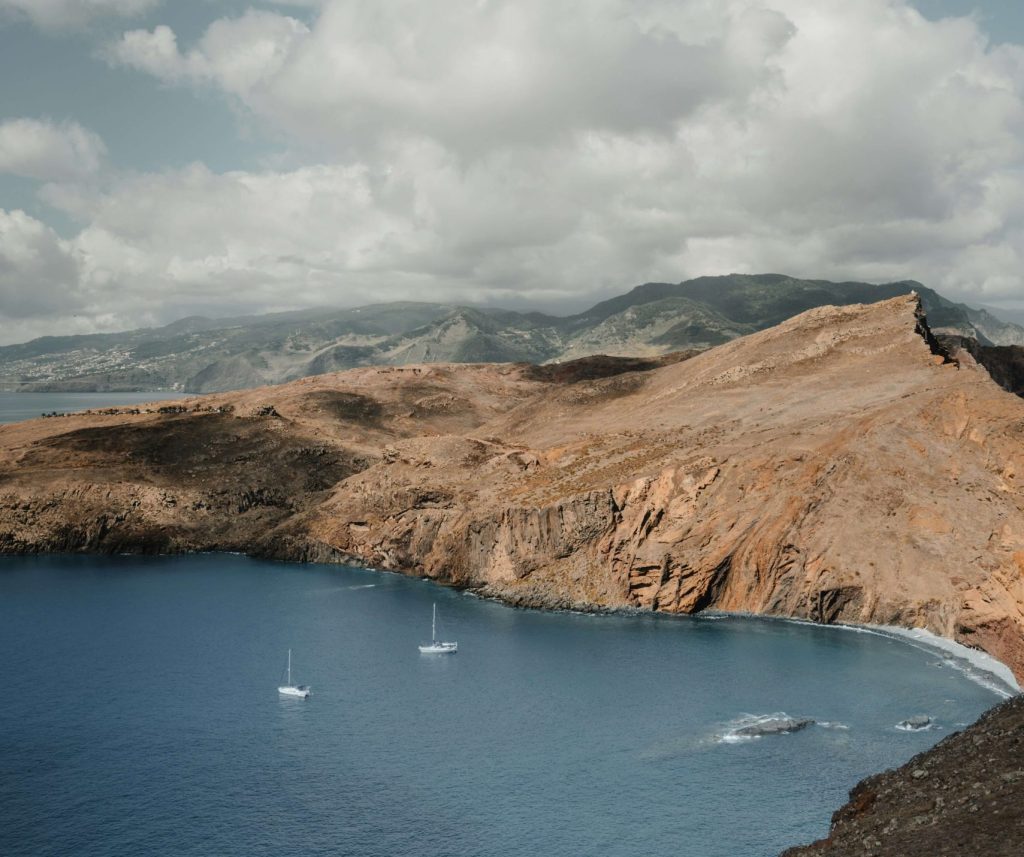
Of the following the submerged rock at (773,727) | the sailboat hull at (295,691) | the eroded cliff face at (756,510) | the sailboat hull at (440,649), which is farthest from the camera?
the eroded cliff face at (756,510)

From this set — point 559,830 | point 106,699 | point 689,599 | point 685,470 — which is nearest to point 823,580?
point 689,599

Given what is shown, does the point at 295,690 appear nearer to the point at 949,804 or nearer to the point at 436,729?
the point at 436,729

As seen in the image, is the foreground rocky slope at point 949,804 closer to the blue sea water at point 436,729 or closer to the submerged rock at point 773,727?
the blue sea water at point 436,729

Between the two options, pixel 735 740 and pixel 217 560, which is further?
pixel 217 560

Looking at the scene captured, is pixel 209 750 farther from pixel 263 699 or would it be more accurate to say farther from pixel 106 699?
pixel 106 699

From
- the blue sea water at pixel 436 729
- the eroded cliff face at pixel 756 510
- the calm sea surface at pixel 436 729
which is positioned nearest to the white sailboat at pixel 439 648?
the blue sea water at pixel 436 729

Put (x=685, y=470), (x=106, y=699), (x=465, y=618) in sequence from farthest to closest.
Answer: (x=685, y=470) < (x=465, y=618) < (x=106, y=699)

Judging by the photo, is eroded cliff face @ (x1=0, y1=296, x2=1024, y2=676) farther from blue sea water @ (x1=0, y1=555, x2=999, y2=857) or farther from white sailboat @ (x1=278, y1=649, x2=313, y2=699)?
white sailboat @ (x1=278, y1=649, x2=313, y2=699)

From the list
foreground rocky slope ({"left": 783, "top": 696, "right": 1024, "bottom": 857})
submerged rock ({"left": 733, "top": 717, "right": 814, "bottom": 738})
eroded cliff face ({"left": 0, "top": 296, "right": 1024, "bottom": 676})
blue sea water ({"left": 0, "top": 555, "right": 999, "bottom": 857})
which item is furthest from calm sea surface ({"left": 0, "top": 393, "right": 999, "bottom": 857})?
→ foreground rocky slope ({"left": 783, "top": 696, "right": 1024, "bottom": 857})
